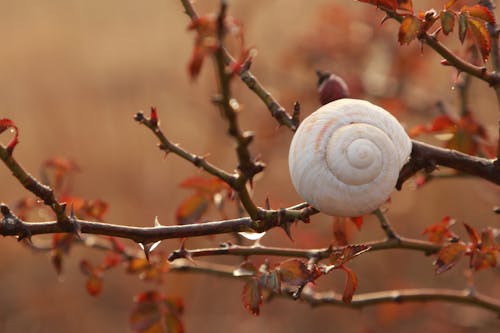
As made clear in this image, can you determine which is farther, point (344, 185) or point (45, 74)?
point (45, 74)

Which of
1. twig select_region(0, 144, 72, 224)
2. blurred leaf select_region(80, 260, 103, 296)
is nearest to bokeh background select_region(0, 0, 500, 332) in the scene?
blurred leaf select_region(80, 260, 103, 296)

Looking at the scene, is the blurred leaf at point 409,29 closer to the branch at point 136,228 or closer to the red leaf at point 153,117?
the branch at point 136,228

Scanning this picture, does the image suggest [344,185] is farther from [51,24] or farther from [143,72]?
[51,24]

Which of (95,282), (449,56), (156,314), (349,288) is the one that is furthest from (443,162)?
(95,282)

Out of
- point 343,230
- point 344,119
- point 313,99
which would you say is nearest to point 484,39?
point 344,119

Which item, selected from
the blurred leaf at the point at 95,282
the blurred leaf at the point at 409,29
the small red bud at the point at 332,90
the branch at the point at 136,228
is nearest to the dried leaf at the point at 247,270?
the branch at the point at 136,228

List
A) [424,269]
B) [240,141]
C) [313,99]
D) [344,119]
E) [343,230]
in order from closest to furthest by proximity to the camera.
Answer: [240,141] → [344,119] → [343,230] → [313,99] → [424,269]
